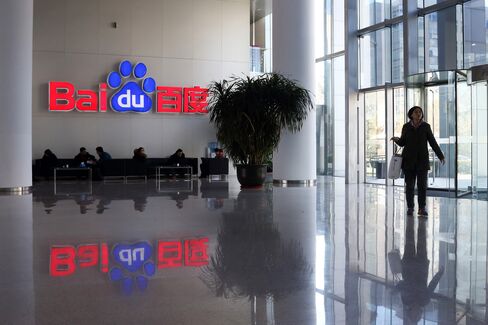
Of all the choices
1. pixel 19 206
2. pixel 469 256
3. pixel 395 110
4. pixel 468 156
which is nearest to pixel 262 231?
pixel 469 256

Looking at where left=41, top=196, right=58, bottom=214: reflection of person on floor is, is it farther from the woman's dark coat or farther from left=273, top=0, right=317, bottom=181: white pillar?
left=273, top=0, right=317, bottom=181: white pillar

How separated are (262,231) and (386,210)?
3.33 meters

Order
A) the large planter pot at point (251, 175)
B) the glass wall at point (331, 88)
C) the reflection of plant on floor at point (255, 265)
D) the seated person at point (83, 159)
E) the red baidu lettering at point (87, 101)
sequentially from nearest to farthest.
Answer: the reflection of plant on floor at point (255, 265), the large planter pot at point (251, 175), the seated person at point (83, 159), the red baidu lettering at point (87, 101), the glass wall at point (331, 88)

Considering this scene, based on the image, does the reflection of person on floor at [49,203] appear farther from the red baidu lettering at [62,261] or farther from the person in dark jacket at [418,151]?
the person in dark jacket at [418,151]

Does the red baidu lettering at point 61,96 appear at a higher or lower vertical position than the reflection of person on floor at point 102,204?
higher

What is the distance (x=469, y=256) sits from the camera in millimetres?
4555

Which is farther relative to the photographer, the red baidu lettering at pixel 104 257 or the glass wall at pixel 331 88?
the glass wall at pixel 331 88

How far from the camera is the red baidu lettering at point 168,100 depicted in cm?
1923

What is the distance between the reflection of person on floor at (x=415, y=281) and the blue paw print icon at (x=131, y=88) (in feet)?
48.9

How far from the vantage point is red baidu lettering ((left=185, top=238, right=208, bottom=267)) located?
4176mm

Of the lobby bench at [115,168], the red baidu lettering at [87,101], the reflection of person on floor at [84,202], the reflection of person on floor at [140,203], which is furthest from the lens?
the red baidu lettering at [87,101]

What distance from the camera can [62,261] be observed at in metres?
4.23

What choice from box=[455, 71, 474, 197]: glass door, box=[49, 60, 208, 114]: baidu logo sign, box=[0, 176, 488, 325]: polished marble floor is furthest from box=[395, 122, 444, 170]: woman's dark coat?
box=[49, 60, 208, 114]: baidu logo sign

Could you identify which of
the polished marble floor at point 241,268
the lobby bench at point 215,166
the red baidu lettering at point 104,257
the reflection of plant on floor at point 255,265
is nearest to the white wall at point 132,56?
the lobby bench at point 215,166
